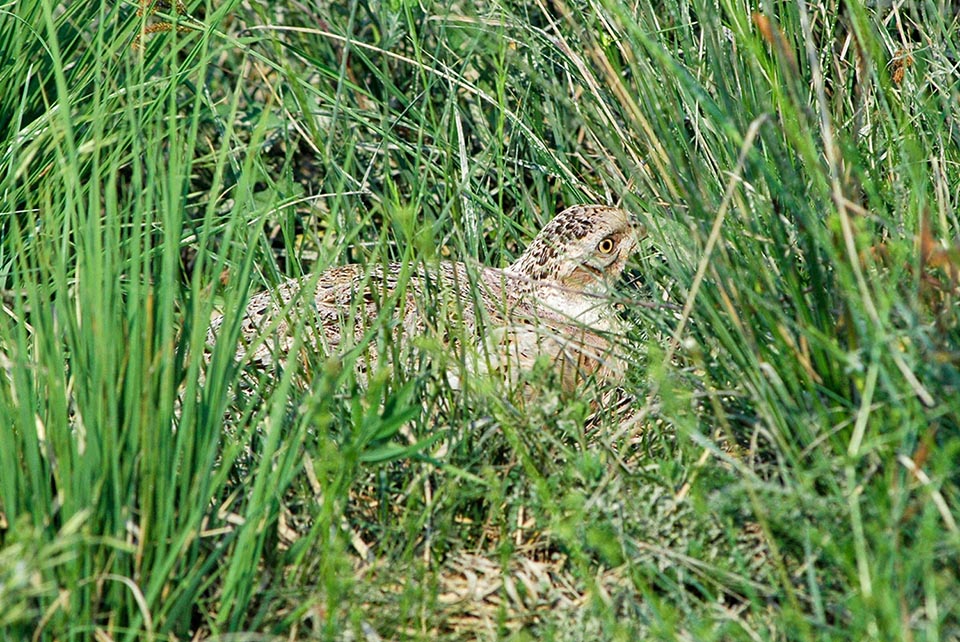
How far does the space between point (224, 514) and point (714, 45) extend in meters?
1.65

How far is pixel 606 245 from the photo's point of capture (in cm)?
446

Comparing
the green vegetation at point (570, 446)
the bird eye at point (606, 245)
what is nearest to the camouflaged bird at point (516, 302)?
the bird eye at point (606, 245)

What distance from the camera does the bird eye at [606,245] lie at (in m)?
4.40

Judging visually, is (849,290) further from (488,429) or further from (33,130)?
(33,130)

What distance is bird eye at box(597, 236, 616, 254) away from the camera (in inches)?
173

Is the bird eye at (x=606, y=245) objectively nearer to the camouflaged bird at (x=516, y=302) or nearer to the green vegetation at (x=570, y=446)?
the camouflaged bird at (x=516, y=302)

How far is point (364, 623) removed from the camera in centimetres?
244

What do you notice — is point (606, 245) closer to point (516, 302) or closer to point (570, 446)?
point (516, 302)

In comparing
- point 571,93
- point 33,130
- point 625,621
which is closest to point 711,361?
point 625,621

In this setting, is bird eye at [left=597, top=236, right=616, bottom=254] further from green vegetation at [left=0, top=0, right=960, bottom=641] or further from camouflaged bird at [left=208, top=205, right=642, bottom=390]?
green vegetation at [left=0, top=0, right=960, bottom=641]

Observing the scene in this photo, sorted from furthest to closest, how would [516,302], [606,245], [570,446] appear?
[606,245], [516,302], [570,446]

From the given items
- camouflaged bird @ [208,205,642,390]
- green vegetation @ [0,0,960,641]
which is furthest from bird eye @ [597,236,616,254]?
green vegetation @ [0,0,960,641]

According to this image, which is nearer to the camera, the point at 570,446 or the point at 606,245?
the point at 570,446

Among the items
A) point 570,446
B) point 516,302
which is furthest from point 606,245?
point 570,446
